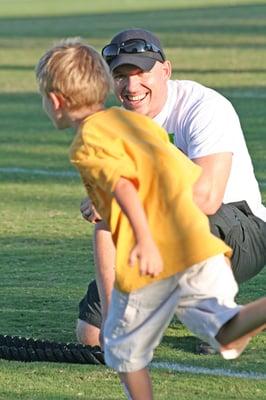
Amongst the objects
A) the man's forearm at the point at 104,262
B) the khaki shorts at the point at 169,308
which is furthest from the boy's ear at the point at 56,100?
the man's forearm at the point at 104,262

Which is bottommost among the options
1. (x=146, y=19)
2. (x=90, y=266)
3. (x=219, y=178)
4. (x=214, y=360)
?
(x=146, y=19)

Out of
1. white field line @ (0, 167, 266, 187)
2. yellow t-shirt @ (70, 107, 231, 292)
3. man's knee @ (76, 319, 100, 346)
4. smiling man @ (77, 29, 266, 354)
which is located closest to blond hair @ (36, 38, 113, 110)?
yellow t-shirt @ (70, 107, 231, 292)

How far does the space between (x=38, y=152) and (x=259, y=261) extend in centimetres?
748

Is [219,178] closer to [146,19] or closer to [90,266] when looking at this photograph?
[90,266]

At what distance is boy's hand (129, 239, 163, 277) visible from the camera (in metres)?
4.97

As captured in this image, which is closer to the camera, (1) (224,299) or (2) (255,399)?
(1) (224,299)

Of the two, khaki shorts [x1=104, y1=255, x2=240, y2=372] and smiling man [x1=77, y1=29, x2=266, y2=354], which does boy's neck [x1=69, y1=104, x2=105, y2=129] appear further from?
smiling man [x1=77, y1=29, x2=266, y2=354]

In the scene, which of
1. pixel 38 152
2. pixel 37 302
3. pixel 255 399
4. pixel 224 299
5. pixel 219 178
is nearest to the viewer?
pixel 224 299

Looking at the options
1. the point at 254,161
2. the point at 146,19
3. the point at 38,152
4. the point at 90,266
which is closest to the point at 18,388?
the point at 90,266

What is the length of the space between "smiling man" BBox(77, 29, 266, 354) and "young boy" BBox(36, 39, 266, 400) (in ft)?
4.15

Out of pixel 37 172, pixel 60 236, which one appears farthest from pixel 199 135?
pixel 37 172

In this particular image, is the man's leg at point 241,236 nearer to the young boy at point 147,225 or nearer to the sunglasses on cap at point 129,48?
the sunglasses on cap at point 129,48

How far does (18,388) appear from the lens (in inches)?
248

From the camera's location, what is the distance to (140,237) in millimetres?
4977
